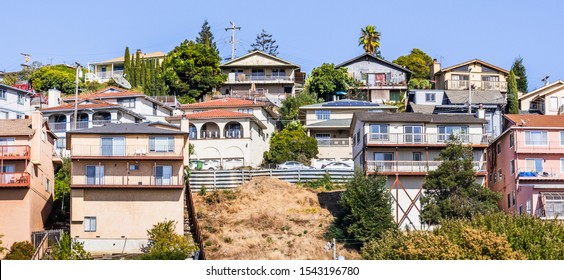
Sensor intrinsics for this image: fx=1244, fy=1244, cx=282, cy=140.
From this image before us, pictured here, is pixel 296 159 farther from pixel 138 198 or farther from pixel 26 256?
pixel 26 256

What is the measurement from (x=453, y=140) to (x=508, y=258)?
18895 mm

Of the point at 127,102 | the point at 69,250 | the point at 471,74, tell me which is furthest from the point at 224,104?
the point at 69,250

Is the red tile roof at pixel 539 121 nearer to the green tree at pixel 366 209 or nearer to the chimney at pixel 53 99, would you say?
the green tree at pixel 366 209

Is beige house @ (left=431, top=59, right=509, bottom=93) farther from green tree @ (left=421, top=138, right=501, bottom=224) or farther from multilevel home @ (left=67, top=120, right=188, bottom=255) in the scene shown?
multilevel home @ (left=67, top=120, right=188, bottom=255)

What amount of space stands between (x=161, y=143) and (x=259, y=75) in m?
52.8

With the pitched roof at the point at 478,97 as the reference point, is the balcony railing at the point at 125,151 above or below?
below

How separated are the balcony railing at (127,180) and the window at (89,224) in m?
2.40

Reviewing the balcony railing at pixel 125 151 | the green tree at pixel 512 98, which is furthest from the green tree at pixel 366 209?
the green tree at pixel 512 98

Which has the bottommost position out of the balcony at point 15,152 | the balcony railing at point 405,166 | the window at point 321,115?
the balcony railing at point 405,166

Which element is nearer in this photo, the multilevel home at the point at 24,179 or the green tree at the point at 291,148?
the multilevel home at the point at 24,179

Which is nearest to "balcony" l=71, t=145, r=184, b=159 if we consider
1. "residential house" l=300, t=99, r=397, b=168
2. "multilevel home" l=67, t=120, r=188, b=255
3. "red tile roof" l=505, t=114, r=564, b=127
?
"multilevel home" l=67, t=120, r=188, b=255

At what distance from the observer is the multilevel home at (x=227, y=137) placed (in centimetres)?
10206

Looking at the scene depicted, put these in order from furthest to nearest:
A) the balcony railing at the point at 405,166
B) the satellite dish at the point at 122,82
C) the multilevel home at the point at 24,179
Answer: the satellite dish at the point at 122,82 → the balcony railing at the point at 405,166 → the multilevel home at the point at 24,179

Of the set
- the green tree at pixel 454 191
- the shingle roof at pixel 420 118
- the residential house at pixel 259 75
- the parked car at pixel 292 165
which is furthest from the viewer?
the residential house at pixel 259 75
